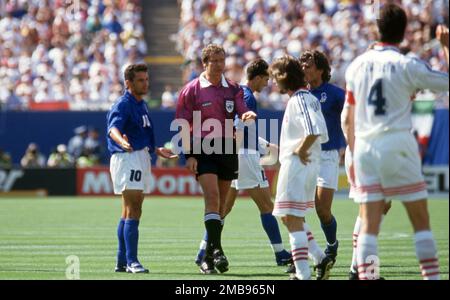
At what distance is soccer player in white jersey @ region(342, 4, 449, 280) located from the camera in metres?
8.66

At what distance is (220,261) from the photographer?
11.7 metres

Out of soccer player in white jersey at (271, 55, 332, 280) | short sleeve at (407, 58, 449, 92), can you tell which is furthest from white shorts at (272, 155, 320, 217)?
short sleeve at (407, 58, 449, 92)

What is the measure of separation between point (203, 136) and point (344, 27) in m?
20.5

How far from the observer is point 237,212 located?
72.8ft

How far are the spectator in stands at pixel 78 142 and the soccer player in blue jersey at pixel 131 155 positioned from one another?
16.7 metres

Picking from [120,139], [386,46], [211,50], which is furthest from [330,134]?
[386,46]

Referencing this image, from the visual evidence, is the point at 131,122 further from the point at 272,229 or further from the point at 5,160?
the point at 5,160

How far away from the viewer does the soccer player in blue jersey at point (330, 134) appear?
12227mm

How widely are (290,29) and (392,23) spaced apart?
23885 millimetres

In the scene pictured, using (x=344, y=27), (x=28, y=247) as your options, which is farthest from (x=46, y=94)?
(x=28, y=247)

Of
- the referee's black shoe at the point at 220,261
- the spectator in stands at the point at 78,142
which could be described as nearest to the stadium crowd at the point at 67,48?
the spectator in stands at the point at 78,142

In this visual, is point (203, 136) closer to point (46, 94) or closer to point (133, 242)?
point (133, 242)

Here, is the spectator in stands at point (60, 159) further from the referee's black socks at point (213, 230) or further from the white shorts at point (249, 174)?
the referee's black socks at point (213, 230)
